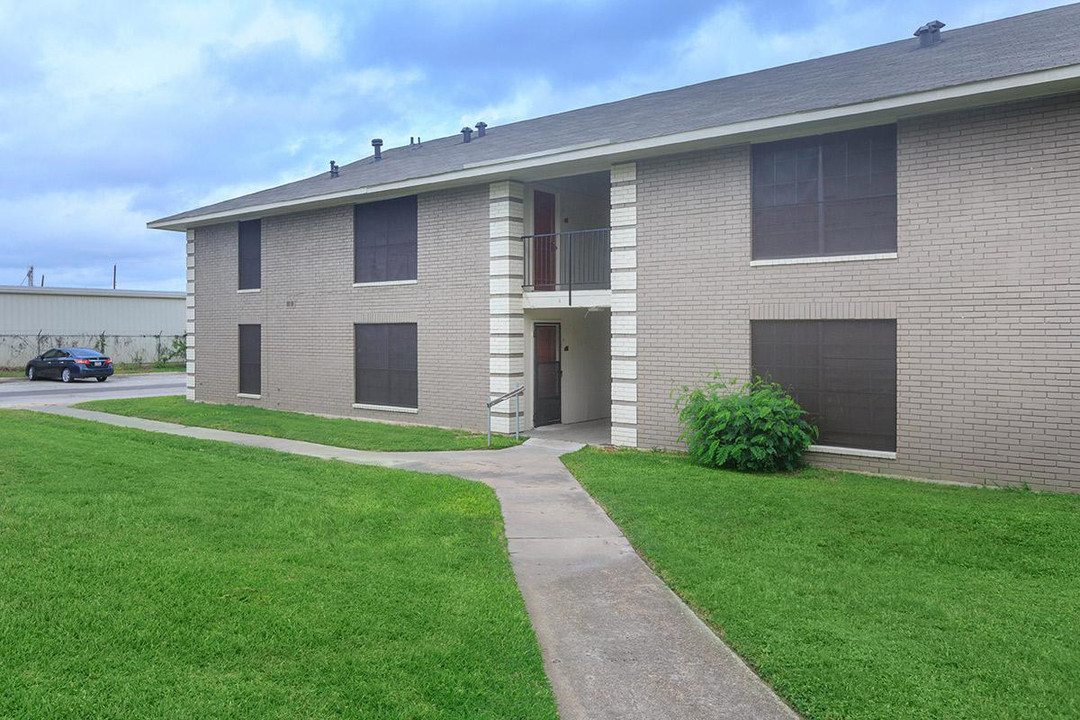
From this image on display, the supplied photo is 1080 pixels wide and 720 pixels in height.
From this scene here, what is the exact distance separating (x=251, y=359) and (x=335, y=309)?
3.55 m

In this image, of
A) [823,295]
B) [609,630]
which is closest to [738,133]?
[823,295]

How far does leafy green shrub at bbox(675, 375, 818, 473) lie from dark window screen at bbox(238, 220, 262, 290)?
12458 mm

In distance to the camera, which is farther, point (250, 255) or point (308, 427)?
point (250, 255)

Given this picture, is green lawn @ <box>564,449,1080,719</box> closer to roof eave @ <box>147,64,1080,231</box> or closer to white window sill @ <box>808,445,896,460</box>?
white window sill @ <box>808,445,896,460</box>

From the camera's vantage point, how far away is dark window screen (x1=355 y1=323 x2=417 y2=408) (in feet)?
54.7

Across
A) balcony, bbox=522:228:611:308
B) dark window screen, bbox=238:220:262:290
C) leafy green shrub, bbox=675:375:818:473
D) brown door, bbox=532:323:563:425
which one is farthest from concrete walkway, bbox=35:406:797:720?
dark window screen, bbox=238:220:262:290

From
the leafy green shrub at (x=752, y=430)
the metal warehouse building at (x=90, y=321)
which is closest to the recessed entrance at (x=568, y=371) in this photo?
the leafy green shrub at (x=752, y=430)

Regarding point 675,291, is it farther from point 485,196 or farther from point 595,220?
point 595,220

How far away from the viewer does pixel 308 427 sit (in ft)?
51.4

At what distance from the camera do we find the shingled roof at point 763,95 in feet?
34.1

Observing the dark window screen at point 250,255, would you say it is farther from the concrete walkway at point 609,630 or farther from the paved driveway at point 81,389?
the concrete walkway at point 609,630

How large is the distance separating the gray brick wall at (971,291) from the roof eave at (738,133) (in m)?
0.39

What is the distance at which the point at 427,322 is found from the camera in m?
16.3

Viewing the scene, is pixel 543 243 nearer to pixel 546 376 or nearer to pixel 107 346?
pixel 546 376
